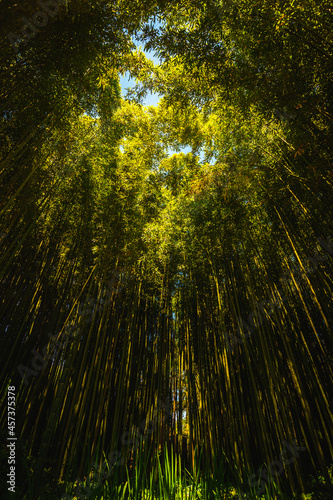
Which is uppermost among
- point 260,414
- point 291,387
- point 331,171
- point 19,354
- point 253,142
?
point 253,142

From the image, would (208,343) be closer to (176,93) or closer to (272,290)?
(272,290)

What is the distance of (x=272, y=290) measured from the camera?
3.19 m

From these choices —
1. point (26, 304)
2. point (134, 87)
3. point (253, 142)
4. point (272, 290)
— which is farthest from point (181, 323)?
point (134, 87)

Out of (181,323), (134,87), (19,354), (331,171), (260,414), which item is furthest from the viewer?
(181,323)

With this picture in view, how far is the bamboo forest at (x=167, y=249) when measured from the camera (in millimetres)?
2217

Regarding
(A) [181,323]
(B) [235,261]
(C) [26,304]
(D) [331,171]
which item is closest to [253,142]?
(B) [235,261]

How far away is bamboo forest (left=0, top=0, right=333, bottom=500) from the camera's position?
222 centimetres

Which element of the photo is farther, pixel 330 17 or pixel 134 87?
A: pixel 134 87

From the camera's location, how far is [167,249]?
4289 mm

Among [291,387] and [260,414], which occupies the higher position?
[291,387]

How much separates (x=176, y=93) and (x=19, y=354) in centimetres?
410

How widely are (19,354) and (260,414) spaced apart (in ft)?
9.81

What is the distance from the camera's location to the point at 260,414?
272 cm

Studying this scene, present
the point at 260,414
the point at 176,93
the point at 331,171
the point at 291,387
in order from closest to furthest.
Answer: the point at 331,171, the point at 260,414, the point at 291,387, the point at 176,93
